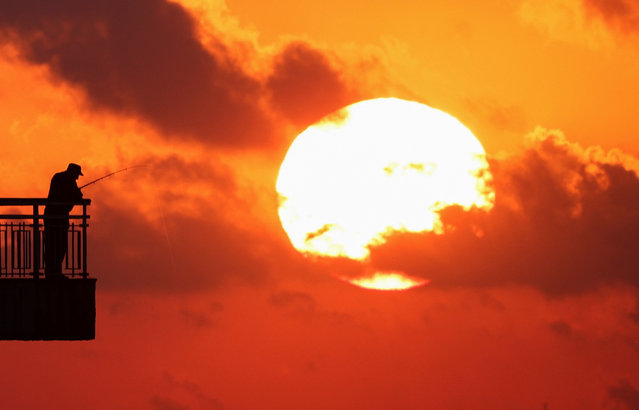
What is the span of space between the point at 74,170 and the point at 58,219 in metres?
1.17

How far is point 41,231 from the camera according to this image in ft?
152

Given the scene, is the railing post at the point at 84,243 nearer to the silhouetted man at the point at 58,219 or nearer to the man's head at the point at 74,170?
the silhouetted man at the point at 58,219

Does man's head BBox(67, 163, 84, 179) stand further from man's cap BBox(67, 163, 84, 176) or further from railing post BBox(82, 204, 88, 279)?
railing post BBox(82, 204, 88, 279)

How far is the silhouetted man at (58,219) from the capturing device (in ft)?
152

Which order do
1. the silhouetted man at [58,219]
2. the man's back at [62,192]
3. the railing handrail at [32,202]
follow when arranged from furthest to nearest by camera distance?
the man's back at [62,192], the silhouetted man at [58,219], the railing handrail at [32,202]

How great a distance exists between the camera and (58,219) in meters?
46.5

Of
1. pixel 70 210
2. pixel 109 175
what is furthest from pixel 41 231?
pixel 109 175

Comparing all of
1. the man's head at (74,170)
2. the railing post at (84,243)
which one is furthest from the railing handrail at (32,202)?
the man's head at (74,170)

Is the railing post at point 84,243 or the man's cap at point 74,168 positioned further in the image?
the man's cap at point 74,168

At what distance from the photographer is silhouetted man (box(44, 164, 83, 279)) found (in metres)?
46.4

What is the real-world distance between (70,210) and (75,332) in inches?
110

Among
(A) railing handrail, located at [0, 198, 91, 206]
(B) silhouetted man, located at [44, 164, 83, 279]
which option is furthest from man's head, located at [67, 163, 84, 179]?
(A) railing handrail, located at [0, 198, 91, 206]

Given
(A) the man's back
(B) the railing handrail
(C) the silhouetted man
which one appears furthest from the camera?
(A) the man's back

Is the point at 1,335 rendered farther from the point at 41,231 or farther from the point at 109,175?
the point at 109,175
